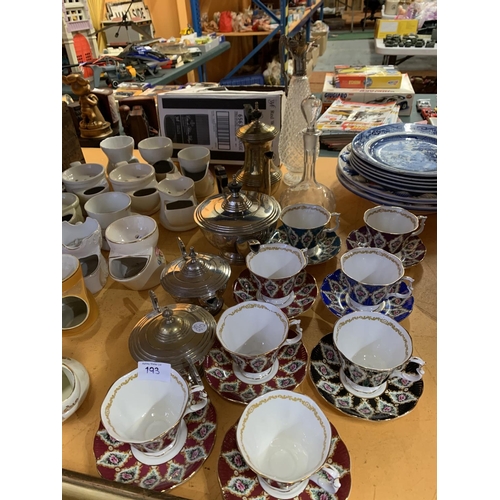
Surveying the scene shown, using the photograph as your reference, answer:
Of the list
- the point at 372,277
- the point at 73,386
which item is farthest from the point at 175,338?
the point at 372,277

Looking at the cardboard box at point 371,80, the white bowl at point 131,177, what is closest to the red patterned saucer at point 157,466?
the white bowl at point 131,177

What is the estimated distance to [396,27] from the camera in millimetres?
3703

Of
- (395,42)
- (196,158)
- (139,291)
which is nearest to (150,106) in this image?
(196,158)

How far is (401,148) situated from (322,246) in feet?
1.55

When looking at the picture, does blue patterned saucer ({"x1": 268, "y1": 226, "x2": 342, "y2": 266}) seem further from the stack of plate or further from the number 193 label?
the number 193 label

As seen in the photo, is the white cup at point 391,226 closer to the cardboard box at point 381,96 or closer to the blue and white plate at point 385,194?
the blue and white plate at point 385,194

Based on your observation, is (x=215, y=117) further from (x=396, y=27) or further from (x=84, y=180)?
(x=396, y=27)

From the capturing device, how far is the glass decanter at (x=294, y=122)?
1.04 meters

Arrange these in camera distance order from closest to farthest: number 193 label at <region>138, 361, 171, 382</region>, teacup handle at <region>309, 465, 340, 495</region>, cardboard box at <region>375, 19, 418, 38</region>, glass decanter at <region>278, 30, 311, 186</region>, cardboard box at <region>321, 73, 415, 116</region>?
1. teacup handle at <region>309, 465, 340, 495</region>
2. number 193 label at <region>138, 361, 171, 382</region>
3. glass decanter at <region>278, 30, 311, 186</region>
4. cardboard box at <region>321, 73, 415, 116</region>
5. cardboard box at <region>375, 19, 418, 38</region>

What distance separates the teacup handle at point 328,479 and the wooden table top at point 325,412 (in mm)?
44

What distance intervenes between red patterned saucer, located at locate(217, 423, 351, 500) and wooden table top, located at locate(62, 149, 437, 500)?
29mm

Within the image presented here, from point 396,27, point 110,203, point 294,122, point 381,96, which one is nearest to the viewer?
point 110,203

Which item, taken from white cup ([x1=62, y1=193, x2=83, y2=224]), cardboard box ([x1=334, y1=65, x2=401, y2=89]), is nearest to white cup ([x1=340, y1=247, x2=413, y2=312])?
white cup ([x1=62, y1=193, x2=83, y2=224])

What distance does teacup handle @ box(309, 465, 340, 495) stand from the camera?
0.45m
